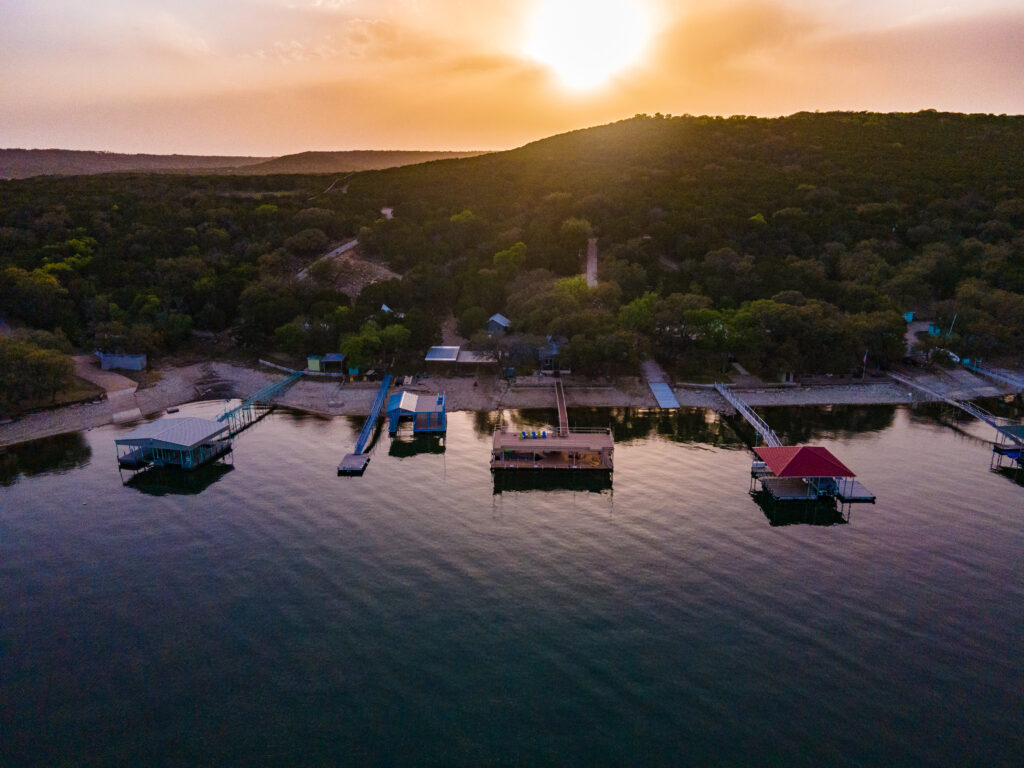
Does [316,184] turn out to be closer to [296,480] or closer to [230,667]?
[296,480]

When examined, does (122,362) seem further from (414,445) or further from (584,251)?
(584,251)

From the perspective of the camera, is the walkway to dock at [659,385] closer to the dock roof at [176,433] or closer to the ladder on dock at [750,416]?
the ladder on dock at [750,416]

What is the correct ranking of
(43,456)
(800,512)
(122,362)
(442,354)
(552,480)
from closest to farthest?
(800,512) < (552,480) < (43,456) < (122,362) < (442,354)

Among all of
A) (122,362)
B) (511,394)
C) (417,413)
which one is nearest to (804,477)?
(511,394)

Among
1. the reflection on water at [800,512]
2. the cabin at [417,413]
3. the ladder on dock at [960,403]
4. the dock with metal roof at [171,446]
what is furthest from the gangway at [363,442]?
the ladder on dock at [960,403]

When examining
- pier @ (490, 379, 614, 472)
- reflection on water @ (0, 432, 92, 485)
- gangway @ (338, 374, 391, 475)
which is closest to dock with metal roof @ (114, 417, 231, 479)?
reflection on water @ (0, 432, 92, 485)

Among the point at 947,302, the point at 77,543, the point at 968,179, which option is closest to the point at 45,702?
the point at 77,543
